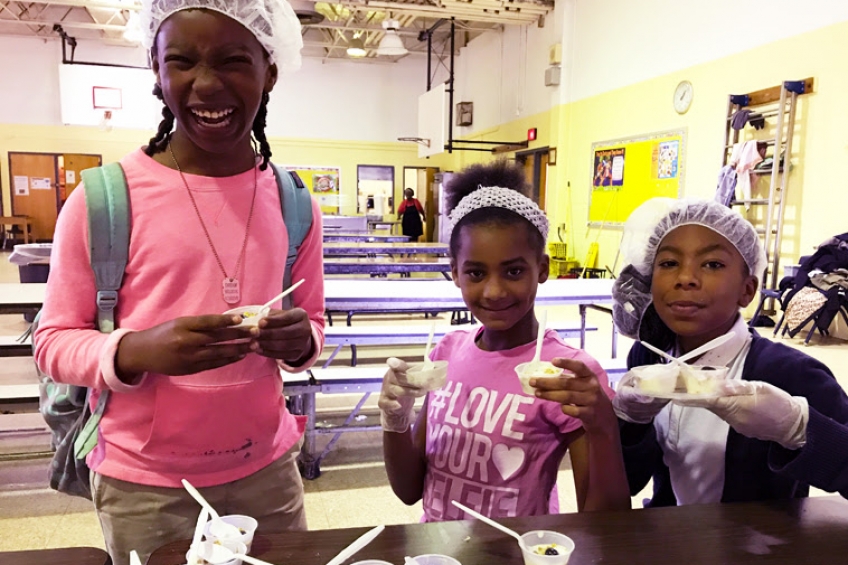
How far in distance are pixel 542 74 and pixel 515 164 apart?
10.4m

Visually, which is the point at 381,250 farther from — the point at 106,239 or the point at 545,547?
the point at 545,547

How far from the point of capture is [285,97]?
15.6 metres

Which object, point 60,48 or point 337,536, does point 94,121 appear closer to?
point 60,48

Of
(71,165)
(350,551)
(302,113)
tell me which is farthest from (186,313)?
(71,165)

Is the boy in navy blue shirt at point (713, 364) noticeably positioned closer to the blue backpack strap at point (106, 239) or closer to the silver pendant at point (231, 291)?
the silver pendant at point (231, 291)

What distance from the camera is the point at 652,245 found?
138 cm

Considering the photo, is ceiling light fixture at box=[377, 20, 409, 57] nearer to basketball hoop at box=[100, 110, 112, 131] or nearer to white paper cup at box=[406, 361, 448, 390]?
basketball hoop at box=[100, 110, 112, 131]

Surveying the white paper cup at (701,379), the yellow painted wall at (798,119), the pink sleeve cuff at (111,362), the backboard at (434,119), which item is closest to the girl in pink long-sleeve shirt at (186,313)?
the pink sleeve cuff at (111,362)

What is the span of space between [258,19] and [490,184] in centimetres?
65

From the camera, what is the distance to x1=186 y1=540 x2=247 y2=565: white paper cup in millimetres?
857

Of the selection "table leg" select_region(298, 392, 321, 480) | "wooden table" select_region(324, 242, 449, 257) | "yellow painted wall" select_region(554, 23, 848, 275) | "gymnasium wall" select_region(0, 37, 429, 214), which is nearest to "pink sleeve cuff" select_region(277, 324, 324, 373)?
"table leg" select_region(298, 392, 321, 480)

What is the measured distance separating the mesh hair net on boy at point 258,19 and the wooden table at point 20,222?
15172 millimetres

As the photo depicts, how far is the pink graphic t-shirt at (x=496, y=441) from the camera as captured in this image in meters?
1.28

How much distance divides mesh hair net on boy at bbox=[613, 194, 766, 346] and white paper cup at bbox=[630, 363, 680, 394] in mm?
362
